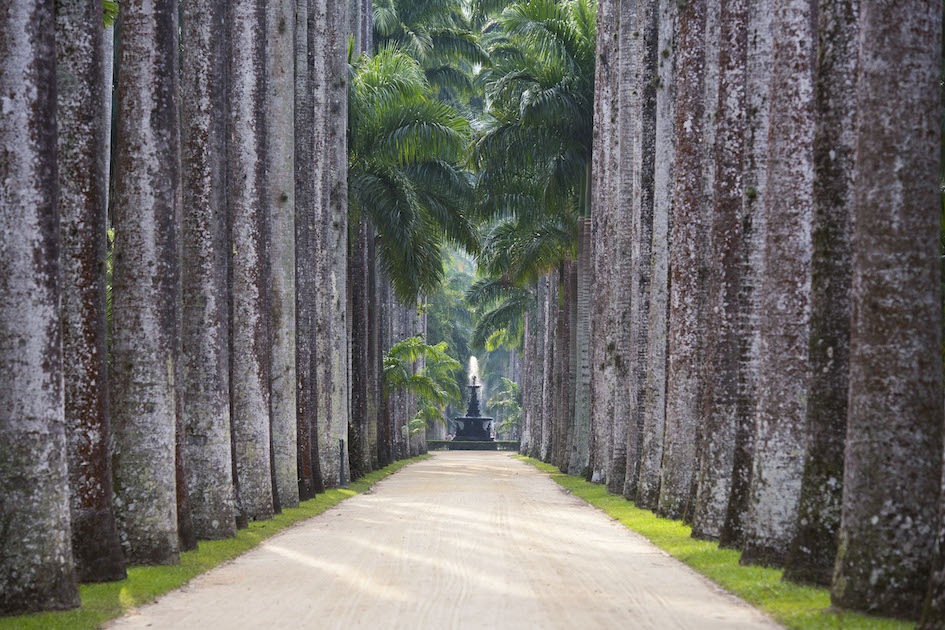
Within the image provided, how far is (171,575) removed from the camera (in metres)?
11.3

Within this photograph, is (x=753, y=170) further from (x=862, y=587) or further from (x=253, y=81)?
(x=253, y=81)

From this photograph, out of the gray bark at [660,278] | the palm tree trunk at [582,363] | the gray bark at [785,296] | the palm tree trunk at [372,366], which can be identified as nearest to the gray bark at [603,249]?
the palm tree trunk at [582,363]

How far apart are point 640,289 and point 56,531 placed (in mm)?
15702

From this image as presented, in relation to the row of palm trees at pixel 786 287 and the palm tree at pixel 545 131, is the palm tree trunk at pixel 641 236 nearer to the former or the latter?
the row of palm trees at pixel 786 287

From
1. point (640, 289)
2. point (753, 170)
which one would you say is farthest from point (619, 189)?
point (753, 170)

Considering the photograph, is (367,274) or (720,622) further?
(367,274)

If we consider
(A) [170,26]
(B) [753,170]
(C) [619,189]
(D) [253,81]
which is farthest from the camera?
(C) [619,189]

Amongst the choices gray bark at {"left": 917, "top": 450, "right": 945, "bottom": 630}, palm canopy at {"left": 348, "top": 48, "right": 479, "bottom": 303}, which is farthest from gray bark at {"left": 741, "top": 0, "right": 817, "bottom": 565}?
palm canopy at {"left": 348, "top": 48, "right": 479, "bottom": 303}

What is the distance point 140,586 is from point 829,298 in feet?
19.6

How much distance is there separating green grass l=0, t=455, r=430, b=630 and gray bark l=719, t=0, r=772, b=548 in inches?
207

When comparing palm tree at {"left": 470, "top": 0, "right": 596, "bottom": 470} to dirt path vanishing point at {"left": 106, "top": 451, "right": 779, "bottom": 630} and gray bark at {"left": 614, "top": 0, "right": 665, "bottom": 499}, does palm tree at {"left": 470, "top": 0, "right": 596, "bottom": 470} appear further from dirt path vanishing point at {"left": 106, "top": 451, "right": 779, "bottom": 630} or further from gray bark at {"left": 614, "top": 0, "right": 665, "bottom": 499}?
dirt path vanishing point at {"left": 106, "top": 451, "right": 779, "bottom": 630}

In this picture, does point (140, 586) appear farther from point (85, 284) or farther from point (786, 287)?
point (786, 287)

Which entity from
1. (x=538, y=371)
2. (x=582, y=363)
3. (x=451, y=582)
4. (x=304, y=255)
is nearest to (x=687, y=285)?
(x=451, y=582)

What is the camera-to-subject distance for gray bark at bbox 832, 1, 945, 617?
8891 mm
